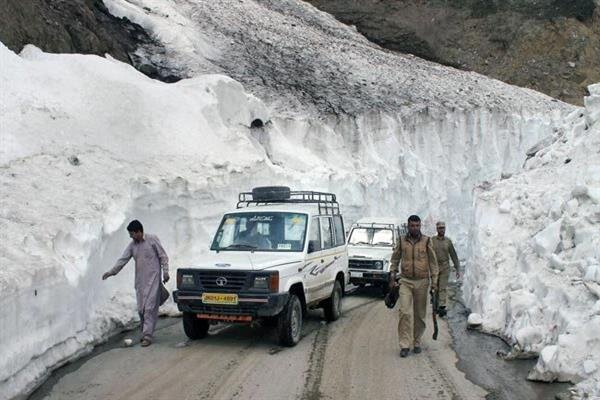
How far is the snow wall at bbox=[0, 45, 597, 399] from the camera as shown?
792 cm

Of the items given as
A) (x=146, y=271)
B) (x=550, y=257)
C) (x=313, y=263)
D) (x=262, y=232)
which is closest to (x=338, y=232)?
(x=313, y=263)

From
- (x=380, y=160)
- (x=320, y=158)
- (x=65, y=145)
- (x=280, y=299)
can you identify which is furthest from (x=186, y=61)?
(x=280, y=299)

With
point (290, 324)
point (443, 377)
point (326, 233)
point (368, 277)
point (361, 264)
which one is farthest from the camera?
point (361, 264)

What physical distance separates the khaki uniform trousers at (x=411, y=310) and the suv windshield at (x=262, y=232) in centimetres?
192

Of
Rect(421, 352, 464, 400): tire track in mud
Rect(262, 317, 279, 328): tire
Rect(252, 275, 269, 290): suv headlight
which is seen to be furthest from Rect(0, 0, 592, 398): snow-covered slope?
Rect(421, 352, 464, 400): tire track in mud

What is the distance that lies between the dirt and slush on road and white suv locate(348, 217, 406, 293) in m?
4.46

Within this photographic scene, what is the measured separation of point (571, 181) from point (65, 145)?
387 inches

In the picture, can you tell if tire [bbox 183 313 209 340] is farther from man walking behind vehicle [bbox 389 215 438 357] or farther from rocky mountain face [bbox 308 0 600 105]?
rocky mountain face [bbox 308 0 600 105]

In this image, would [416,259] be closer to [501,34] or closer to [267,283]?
[267,283]

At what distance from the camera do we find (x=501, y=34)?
41.1 meters

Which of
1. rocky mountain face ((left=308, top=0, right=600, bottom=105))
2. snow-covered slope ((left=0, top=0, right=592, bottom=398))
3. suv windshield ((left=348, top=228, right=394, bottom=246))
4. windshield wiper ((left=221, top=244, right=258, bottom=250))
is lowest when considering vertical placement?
suv windshield ((left=348, top=228, right=394, bottom=246))

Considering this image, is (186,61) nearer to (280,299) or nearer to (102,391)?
(280,299)

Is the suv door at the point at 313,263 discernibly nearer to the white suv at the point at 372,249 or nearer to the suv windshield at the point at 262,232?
the suv windshield at the point at 262,232

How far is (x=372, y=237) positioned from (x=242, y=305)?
26.4 feet
